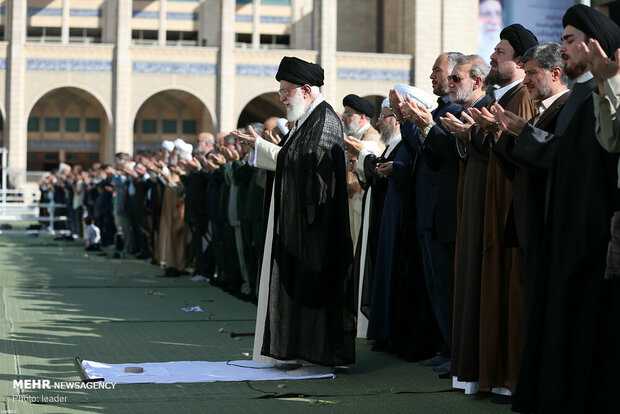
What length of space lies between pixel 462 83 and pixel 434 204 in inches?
30.0

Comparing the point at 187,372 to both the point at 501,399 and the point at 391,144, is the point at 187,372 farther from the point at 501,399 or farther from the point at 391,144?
the point at 391,144

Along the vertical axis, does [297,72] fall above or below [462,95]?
above

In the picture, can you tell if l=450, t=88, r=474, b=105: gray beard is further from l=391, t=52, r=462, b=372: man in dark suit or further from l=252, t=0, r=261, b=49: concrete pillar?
l=252, t=0, r=261, b=49: concrete pillar

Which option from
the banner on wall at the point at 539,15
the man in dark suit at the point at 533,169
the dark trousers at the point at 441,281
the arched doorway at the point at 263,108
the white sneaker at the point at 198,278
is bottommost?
the white sneaker at the point at 198,278

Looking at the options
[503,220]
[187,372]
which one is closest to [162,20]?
[187,372]

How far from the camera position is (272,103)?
142 feet

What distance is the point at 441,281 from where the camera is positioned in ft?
18.8

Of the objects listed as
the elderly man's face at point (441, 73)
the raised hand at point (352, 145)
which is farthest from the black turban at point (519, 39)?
the raised hand at point (352, 145)

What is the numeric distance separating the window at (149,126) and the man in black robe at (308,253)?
124 feet

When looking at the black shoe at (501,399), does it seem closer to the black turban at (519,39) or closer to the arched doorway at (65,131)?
the black turban at (519,39)

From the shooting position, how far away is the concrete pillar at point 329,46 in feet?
126

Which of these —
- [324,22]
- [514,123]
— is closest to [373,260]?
[514,123]

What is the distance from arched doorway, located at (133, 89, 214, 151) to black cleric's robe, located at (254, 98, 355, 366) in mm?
36965

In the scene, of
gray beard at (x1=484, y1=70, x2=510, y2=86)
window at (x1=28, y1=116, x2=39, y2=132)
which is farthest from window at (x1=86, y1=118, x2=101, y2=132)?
gray beard at (x1=484, y1=70, x2=510, y2=86)
